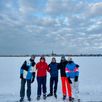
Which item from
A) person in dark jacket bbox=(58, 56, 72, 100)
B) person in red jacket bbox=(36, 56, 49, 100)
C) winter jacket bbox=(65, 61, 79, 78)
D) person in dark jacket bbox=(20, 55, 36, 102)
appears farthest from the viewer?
person in red jacket bbox=(36, 56, 49, 100)

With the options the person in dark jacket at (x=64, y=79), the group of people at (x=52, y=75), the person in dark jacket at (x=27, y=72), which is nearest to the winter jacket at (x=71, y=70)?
the group of people at (x=52, y=75)

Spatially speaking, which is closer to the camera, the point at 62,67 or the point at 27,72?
the point at 27,72

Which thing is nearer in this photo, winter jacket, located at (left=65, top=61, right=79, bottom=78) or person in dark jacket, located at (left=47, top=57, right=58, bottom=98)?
winter jacket, located at (left=65, top=61, right=79, bottom=78)

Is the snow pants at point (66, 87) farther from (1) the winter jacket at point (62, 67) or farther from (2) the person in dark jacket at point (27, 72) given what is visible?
(2) the person in dark jacket at point (27, 72)

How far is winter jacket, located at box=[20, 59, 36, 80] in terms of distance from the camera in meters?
8.70

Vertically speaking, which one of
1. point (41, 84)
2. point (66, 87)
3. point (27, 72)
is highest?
point (27, 72)

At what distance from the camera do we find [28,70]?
8.75m

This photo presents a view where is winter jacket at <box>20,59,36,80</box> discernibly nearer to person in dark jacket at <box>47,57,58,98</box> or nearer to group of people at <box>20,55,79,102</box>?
group of people at <box>20,55,79,102</box>

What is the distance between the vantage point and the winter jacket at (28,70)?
870 centimetres

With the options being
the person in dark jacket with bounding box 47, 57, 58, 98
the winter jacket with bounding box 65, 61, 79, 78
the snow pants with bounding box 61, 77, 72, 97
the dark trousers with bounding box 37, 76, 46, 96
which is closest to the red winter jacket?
the dark trousers with bounding box 37, 76, 46, 96

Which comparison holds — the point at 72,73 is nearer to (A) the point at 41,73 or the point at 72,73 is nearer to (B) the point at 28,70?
(A) the point at 41,73

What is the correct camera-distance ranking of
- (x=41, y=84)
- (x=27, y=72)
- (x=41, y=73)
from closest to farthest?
(x=27, y=72) < (x=41, y=73) < (x=41, y=84)

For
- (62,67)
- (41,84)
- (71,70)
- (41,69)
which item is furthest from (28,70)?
(71,70)

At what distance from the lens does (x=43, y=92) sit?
9180 millimetres
